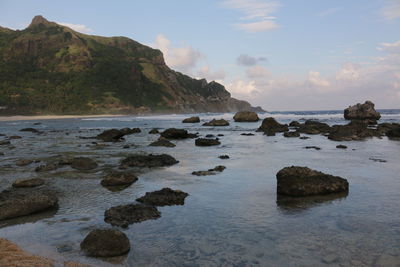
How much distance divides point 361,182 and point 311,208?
5.28 meters

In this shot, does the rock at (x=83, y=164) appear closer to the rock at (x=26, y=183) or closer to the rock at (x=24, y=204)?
the rock at (x=26, y=183)

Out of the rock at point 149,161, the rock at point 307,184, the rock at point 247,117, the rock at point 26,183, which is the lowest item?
the rock at point 26,183

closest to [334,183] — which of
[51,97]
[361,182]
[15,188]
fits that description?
[361,182]

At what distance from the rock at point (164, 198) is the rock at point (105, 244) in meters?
3.68

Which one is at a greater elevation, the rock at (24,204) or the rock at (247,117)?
the rock at (247,117)

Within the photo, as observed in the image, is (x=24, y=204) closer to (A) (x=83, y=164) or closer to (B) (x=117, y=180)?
(B) (x=117, y=180)

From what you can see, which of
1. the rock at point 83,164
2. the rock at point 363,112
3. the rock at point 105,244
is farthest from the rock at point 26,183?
the rock at point 363,112

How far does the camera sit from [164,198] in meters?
12.2

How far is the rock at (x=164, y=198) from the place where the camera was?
11873mm

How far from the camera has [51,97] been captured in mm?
141250

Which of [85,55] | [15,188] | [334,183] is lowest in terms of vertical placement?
[15,188]

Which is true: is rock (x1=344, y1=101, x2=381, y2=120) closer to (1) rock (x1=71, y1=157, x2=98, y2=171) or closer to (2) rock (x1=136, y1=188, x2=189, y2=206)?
(1) rock (x1=71, y1=157, x2=98, y2=171)

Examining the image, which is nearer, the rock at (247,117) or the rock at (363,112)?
the rock at (363,112)

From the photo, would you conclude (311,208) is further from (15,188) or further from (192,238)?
(15,188)
